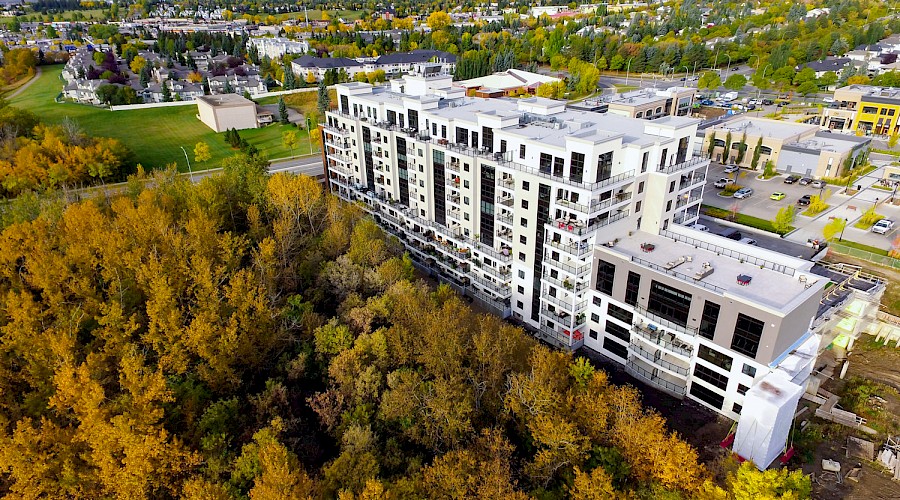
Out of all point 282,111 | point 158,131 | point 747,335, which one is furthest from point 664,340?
point 158,131

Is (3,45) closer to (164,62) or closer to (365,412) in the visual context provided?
(164,62)

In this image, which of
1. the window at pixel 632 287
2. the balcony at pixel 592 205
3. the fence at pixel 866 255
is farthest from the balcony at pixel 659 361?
the fence at pixel 866 255

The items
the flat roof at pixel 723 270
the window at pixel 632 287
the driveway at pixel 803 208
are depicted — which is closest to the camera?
the flat roof at pixel 723 270

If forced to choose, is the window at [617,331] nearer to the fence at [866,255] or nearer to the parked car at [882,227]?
the fence at [866,255]

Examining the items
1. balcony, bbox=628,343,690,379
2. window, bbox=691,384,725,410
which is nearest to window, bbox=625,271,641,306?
balcony, bbox=628,343,690,379

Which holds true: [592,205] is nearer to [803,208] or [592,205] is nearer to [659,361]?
[659,361]

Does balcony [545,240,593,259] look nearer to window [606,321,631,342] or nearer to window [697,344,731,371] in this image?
window [606,321,631,342]
